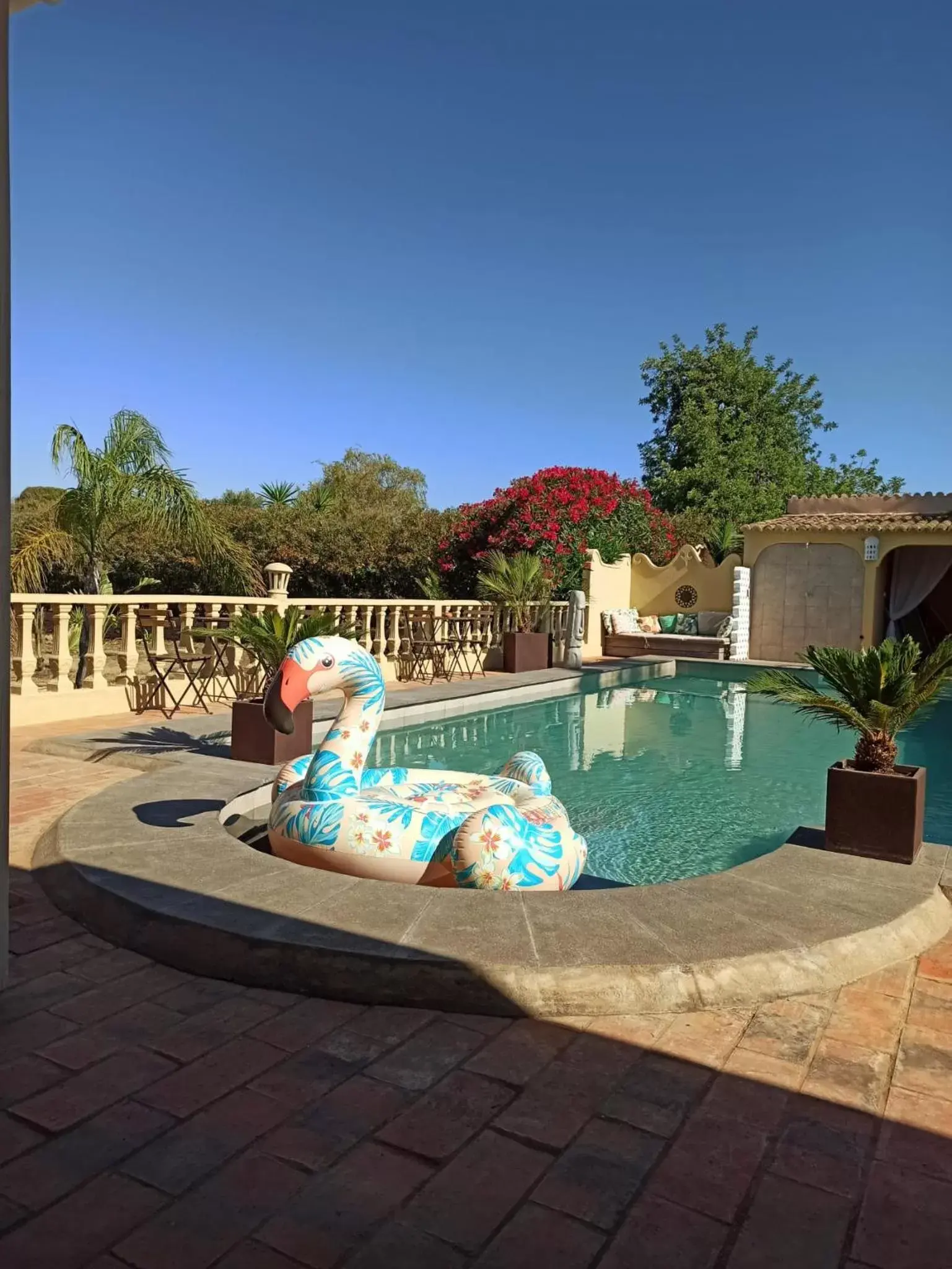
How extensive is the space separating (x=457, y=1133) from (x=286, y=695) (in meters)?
2.44

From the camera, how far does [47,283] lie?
48.5ft

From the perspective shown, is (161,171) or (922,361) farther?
(922,361)

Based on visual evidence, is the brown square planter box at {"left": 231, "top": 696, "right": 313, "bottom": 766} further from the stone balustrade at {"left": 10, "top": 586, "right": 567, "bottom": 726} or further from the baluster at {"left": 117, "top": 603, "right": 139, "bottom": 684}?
the baluster at {"left": 117, "top": 603, "right": 139, "bottom": 684}

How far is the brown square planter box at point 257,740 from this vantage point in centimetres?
670

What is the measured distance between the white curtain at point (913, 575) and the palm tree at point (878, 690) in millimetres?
16411

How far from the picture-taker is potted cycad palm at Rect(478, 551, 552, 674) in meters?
16.0

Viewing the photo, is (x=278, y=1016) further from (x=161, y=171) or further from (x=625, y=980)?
(x=161, y=171)

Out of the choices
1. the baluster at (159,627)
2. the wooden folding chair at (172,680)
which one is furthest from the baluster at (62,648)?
the baluster at (159,627)

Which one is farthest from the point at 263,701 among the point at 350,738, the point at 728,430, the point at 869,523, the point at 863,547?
the point at 728,430

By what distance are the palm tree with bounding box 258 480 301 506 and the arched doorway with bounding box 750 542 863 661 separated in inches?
790

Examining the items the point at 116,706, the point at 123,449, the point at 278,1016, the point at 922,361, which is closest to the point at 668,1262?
the point at 278,1016

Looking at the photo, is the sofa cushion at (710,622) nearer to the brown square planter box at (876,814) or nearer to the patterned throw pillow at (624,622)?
the patterned throw pillow at (624,622)

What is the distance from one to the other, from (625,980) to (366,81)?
16165mm

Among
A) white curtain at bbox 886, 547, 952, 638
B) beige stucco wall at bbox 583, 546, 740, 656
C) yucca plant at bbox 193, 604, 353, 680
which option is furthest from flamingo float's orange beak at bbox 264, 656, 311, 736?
white curtain at bbox 886, 547, 952, 638
